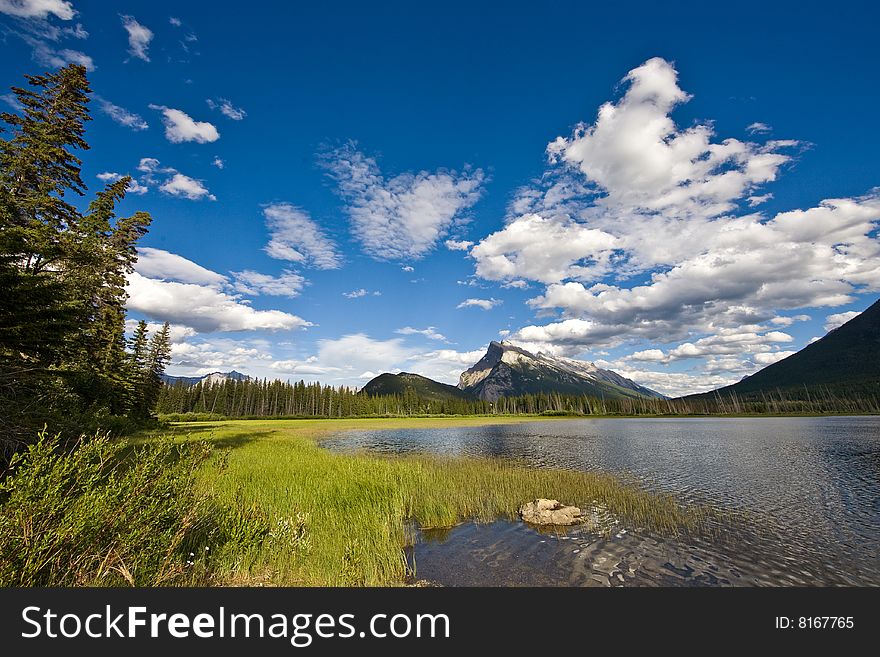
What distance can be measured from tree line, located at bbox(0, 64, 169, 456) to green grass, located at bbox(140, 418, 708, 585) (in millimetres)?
7271

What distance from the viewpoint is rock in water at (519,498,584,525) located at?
664 inches

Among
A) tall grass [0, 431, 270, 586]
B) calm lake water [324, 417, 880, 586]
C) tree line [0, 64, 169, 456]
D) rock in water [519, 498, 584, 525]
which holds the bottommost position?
calm lake water [324, 417, 880, 586]

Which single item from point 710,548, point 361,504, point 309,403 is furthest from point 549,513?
point 309,403

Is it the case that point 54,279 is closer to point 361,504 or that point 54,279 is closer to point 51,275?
point 51,275

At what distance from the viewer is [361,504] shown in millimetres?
16328

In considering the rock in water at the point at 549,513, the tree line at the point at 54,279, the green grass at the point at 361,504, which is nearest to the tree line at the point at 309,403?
the tree line at the point at 54,279

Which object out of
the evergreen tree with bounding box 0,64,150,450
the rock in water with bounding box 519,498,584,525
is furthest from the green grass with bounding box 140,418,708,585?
the evergreen tree with bounding box 0,64,150,450

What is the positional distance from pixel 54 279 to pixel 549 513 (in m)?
25.0

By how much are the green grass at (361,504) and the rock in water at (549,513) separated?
0.90m

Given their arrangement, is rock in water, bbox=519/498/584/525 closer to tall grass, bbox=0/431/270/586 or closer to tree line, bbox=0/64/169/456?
tall grass, bbox=0/431/270/586
